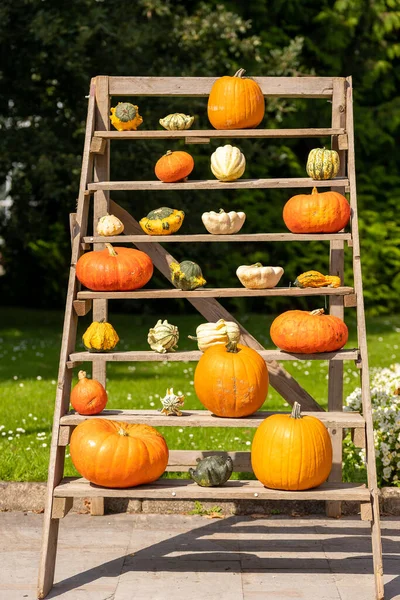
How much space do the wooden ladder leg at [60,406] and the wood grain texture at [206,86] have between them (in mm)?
342

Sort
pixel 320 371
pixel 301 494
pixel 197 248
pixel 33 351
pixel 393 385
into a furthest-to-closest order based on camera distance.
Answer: pixel 197 248
pixel 33 351
pixel 320 371
pixel 393 385
pixel 301 494

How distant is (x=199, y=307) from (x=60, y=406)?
4.03ft

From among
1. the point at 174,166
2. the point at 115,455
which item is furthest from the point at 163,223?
the point at 115,455

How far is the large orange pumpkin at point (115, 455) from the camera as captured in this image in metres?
4.47

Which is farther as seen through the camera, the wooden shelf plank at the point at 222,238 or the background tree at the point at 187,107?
the background tree at the point at 187,107

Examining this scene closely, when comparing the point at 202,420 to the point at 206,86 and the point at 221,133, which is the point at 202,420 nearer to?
the point at 221,133

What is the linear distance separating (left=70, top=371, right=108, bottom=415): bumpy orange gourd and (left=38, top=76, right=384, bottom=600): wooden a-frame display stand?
0.06 meters

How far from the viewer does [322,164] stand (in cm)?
528

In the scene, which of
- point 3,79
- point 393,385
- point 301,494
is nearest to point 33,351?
point 3,79

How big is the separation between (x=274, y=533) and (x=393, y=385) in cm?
174

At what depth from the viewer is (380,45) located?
1688 cm

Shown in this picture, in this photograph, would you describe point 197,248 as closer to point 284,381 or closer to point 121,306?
point 121,306

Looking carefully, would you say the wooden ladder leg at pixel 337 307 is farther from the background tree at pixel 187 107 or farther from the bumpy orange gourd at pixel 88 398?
the background tree at pixel 187 107

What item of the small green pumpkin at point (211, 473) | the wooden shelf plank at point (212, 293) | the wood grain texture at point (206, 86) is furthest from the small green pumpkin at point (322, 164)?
the small green pumpkin at point (211, 473)
